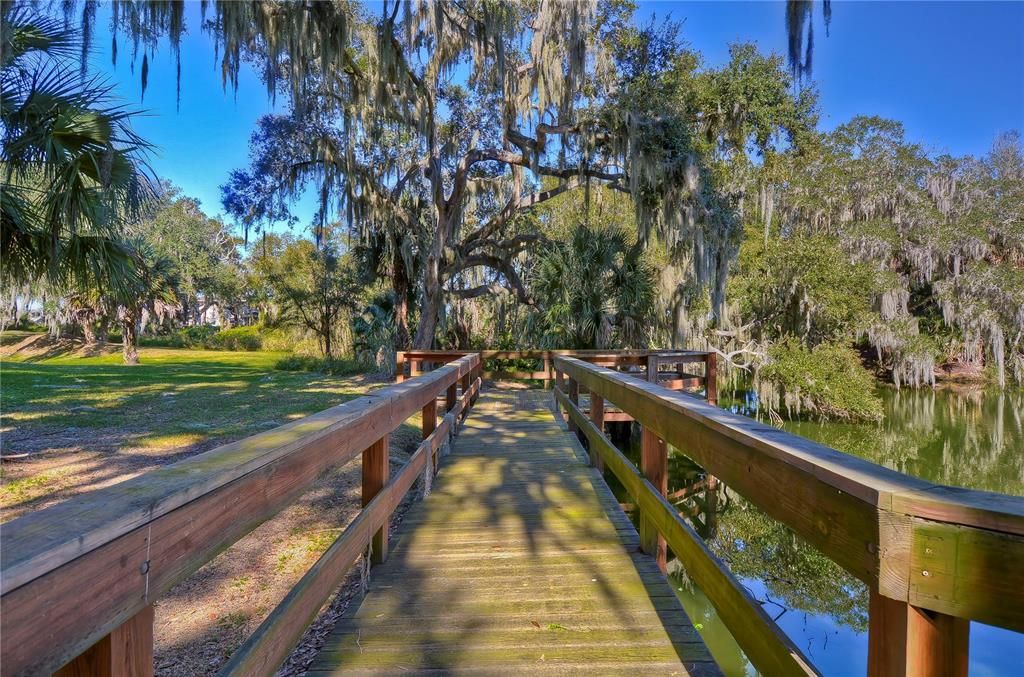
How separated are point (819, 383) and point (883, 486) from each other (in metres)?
17.5

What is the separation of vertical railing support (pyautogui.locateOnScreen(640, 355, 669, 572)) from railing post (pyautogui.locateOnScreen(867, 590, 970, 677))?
1.71 meters

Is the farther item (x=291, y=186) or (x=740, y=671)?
(x=291, y=186)

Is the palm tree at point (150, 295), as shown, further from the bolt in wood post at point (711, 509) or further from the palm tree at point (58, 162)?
the bolt in wood post at point (711, 509)

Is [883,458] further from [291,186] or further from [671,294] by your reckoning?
[291,186]

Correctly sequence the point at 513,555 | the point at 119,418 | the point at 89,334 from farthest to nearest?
the point at 89,334 < the point at 119,418 < the point at 513,555

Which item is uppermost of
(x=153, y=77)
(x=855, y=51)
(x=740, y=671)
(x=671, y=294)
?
(x=855, y=51)

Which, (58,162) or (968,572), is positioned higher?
(58,162)

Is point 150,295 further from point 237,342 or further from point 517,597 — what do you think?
point 517,597

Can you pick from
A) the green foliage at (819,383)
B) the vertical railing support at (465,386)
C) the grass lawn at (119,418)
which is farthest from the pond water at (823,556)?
the grass lawn at (119,418)

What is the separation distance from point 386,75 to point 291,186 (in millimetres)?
4858

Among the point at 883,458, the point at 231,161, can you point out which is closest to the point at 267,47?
the point at 231,161

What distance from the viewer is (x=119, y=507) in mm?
983

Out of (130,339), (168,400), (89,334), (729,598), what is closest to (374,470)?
(729,598)

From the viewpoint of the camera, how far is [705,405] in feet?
7.54
